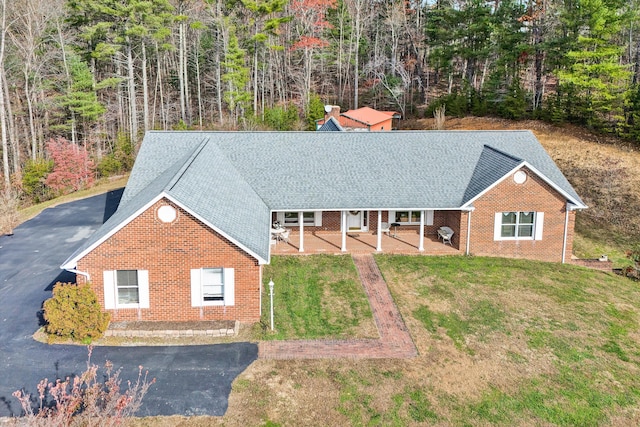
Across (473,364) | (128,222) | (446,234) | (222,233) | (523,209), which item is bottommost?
(473,364)

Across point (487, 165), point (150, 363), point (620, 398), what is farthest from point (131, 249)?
point (487, 165)

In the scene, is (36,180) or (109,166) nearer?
(36,180)

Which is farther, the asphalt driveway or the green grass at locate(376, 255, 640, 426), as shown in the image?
the green grass at locate(376, 255, 640, 426)

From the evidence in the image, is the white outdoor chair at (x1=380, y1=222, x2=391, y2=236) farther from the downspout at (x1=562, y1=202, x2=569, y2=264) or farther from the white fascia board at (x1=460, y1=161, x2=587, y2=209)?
the downspout at (x1=562, y1=202, x2=569, y2=264)

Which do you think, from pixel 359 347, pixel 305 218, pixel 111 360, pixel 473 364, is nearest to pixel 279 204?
pixel 305 218

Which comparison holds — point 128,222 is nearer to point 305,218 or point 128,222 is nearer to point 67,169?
point 305,218

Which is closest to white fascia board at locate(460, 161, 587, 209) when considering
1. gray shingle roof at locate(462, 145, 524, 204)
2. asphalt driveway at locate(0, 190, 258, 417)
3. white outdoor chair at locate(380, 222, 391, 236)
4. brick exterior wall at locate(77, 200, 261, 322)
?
gray shingle roof at locate(462, 145, 524, 204)

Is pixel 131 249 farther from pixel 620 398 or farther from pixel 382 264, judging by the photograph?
pixel 620 398
